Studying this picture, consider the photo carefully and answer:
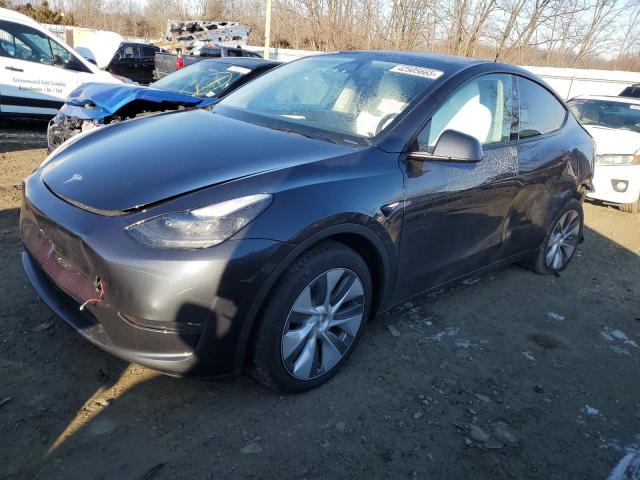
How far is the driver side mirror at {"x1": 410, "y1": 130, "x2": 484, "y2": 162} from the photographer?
9.15ft

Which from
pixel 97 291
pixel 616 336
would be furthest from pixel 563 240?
pixel 97 291

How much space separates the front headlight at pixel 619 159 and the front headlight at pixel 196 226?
6.70 metres

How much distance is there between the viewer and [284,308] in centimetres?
234

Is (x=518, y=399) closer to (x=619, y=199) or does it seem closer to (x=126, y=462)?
(x=126, y=462)

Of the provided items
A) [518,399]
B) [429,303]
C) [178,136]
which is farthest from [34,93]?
[518,399]

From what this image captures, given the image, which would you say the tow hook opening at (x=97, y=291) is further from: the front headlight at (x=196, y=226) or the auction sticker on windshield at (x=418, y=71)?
the auction sticker on windshield at (x=418, y=71)

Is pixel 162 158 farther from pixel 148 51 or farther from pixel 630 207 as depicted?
pixel 148 51

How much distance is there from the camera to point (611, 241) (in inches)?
241

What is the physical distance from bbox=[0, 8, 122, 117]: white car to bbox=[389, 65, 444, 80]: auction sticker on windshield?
682 centimetres

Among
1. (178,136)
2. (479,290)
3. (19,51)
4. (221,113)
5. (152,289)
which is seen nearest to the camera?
(152,289)

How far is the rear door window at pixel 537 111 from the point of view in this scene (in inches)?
148

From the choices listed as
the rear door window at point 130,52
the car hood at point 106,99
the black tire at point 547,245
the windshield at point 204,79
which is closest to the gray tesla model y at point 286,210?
the black tire at point 547,245

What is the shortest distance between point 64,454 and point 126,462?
0.26 meters

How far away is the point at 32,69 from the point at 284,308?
Result: 771 cm
